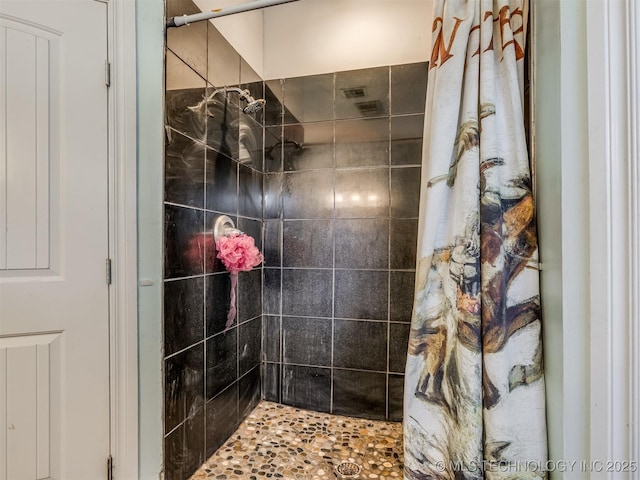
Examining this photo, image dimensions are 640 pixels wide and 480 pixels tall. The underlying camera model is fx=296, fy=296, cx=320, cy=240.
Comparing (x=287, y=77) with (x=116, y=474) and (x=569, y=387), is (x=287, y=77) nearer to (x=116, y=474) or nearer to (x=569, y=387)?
(x=569, y=387)

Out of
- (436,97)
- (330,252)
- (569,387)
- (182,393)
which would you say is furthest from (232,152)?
(569,387)

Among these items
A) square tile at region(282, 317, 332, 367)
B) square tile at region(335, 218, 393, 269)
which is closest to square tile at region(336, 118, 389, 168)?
square tile at region(335, 218, 393, 269)

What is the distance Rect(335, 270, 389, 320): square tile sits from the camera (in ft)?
5.36

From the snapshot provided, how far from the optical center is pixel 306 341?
5.68ft

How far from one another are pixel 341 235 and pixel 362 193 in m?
0.26

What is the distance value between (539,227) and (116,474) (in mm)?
1524

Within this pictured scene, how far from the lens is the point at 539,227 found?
31.5 inches

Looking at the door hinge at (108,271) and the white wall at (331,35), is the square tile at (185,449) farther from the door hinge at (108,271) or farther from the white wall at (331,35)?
the white wall at (331,35)

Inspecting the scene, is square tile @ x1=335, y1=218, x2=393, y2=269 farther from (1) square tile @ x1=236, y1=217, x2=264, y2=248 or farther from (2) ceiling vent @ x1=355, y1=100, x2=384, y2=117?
(2) ceiling vent @ x1=355, y1=100, x2=384, y2=117

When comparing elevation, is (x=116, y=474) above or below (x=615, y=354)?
below

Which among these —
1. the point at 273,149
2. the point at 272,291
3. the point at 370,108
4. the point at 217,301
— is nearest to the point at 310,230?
the point at 272,291

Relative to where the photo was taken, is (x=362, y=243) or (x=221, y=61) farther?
(x=362, y=243)

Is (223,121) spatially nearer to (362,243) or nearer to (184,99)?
(184,99)

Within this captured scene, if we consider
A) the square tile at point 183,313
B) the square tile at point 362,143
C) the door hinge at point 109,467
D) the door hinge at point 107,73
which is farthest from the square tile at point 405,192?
the door hinge at point 109,467
